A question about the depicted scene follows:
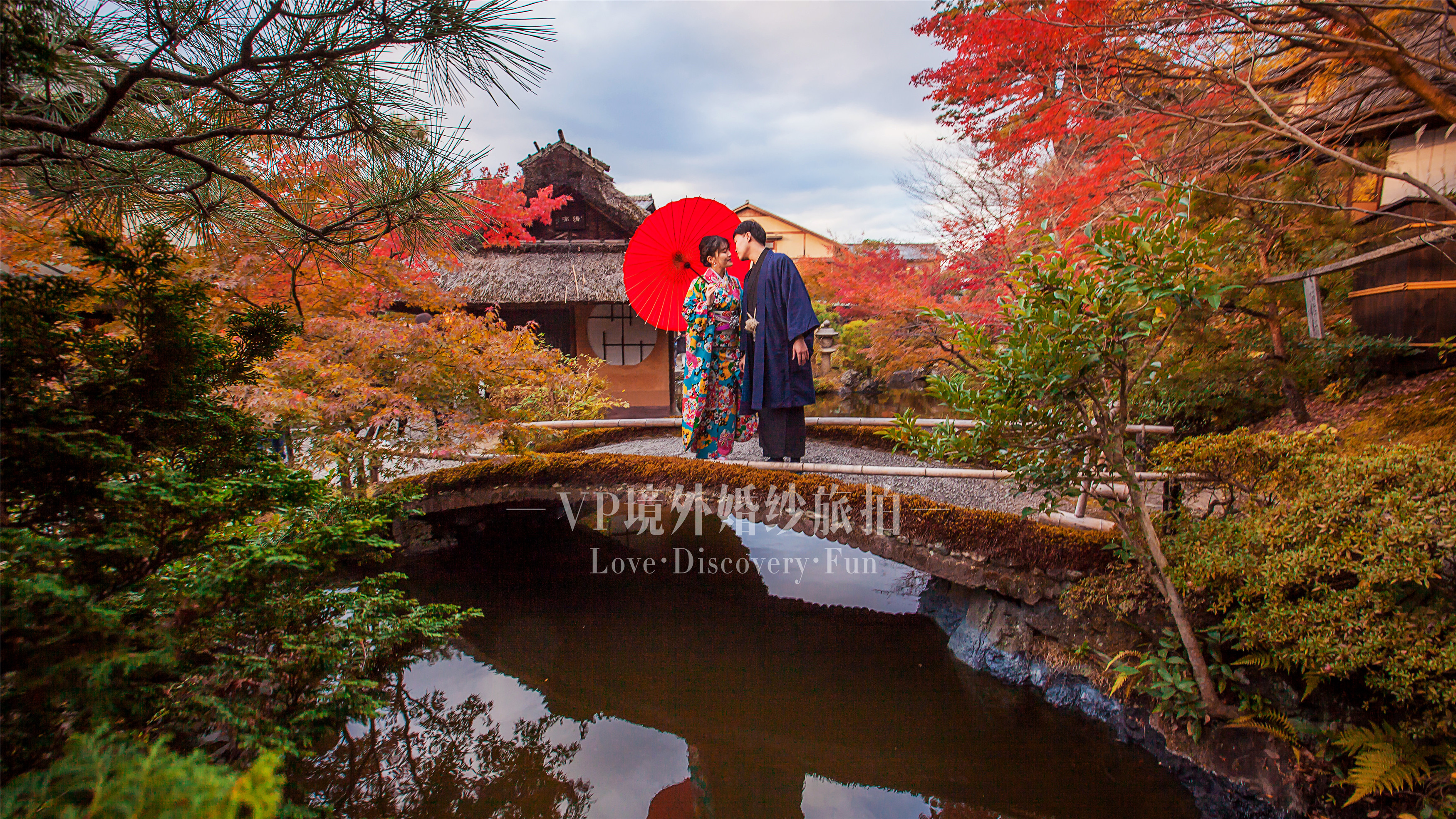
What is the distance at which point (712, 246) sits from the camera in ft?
13.2

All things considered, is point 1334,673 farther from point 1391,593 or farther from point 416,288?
point 416,288

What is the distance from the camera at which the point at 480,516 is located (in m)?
5.23

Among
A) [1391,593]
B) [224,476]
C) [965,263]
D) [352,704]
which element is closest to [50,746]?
[352,704]

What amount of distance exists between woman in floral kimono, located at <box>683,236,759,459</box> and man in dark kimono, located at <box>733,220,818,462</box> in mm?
116

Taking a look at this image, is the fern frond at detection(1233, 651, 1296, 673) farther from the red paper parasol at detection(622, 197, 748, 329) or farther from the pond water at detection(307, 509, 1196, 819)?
the red paper parasol at detection(622, 197, 748, 329)

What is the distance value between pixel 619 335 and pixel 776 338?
18.6 ft

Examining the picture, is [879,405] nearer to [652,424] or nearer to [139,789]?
[652,424]

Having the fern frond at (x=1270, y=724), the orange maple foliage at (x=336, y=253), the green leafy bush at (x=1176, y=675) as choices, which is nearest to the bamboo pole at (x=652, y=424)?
the orange maple foliage at (x=336, y=253)

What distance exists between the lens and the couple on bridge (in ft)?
13.1

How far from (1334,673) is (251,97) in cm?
367

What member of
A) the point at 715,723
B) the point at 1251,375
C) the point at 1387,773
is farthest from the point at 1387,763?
the point at 1251,375

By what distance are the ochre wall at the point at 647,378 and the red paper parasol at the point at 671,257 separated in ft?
16.0

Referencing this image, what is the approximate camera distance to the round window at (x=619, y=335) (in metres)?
9.09

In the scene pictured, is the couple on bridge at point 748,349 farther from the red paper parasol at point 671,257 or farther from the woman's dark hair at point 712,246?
the red paper parasol at point 671,257
